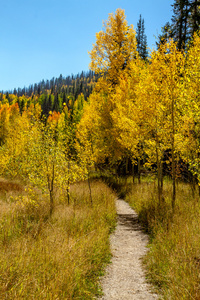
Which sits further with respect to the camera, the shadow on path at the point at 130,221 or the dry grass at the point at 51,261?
the shadow on path at the point at 130,221

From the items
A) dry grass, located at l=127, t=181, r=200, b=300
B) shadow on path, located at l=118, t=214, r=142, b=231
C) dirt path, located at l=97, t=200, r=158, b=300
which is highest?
dry grass, located at l=127, t=181, r=200, b=300

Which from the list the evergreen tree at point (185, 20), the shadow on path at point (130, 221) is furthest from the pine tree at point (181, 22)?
the shadow on path at point (130, 221)

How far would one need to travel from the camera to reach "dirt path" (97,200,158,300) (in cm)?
401

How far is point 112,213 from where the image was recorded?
905 cm

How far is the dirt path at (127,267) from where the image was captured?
158 inches

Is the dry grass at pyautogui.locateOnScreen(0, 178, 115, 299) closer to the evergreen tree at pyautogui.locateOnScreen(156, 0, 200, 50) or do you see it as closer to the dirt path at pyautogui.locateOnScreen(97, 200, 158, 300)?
the dirt path at pyautogui.locateOnScreen(97, 200, 158, 300)

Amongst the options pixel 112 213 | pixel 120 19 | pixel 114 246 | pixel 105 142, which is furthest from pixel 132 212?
pixel 120 19

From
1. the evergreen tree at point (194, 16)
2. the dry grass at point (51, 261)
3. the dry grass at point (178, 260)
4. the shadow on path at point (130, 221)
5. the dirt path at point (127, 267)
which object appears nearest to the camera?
the dry grass at point (51, 261)

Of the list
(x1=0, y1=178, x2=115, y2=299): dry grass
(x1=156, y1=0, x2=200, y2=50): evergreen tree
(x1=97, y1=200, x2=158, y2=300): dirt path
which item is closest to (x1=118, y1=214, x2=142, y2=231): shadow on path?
(x1=97, y1=200, x2=158, y2=300): dirt path

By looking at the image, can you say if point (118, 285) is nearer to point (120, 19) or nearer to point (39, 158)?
point (39, 158)

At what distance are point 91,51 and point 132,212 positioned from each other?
1334 centimetres

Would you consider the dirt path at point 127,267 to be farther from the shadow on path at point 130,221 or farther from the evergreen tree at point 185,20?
the evergreen tree at point 185,20

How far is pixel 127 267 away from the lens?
520 centimetres

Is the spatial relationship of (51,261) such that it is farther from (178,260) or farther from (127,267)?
(178,260)
